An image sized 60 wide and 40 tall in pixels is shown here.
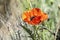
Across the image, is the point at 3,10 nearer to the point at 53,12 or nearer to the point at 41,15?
the point at 53,12

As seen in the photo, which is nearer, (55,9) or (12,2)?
(55,9)

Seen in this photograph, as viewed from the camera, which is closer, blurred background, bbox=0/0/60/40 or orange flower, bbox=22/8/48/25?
orange flower, bbox=22/8/48/25

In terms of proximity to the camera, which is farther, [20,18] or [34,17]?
[20,18]

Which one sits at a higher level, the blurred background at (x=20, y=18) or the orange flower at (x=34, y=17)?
the orange flower at (x=34, y=17)

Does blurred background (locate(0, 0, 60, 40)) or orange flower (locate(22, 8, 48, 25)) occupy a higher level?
orange flower (locate(22, 8, 48, 25))

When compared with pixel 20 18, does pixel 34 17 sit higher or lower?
higher

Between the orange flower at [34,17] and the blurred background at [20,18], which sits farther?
the blurred background at [20,18]

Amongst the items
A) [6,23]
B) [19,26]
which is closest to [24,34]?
[19,26]

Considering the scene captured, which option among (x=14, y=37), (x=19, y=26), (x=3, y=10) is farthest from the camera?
(x=3, y=10)
